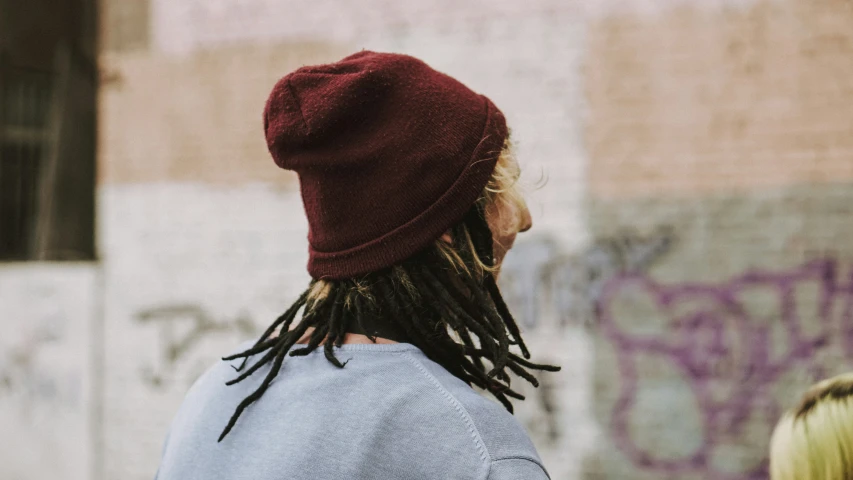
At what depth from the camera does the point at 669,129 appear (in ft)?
11.6

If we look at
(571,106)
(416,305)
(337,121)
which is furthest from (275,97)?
(571,106)

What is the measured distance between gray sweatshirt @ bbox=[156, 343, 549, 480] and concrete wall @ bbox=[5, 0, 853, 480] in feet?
7.94

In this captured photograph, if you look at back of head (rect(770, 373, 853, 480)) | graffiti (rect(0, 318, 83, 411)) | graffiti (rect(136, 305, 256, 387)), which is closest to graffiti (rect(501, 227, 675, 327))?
graffiti (rect(136, 305, 256, 387))

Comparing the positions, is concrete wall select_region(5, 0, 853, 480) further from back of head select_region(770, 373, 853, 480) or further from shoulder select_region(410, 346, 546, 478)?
shoulder select_region(410, 346, 546, 478)

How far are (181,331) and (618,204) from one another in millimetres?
2635

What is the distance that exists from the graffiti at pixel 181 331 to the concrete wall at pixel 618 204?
10 mm

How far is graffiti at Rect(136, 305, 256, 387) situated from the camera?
14.2 feet

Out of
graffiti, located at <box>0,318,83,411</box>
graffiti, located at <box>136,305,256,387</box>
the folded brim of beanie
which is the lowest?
graffiti, located at <box>0,318,83,411</box>

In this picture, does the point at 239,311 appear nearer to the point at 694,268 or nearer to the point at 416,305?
the point at 694,268

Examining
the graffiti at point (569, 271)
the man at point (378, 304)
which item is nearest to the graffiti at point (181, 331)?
the graffiti at point (569, 271)

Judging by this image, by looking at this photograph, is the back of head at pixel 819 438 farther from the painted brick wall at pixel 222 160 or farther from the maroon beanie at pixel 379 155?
the painted brick wall at pixel 222 160

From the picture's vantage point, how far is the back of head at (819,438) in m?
1.55

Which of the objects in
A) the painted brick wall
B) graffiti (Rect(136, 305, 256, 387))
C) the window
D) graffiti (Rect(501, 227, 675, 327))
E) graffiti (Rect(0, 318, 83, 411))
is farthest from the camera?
the window

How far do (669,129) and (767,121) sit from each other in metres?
0.42
